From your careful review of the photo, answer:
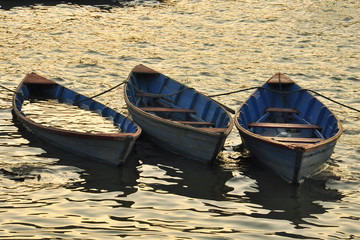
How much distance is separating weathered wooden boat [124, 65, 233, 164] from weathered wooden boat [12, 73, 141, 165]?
0.63 metres

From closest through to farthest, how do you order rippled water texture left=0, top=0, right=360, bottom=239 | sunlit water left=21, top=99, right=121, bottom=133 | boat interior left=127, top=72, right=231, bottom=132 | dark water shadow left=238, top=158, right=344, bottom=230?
rippled water texture left=0, top=0, right=360, bottom=239
dark water shadow left=238, top=158, right=344, bottom=230
boat interior left=127, top=72, right=231, bottom=132
sunlit water left=21, top=99, right=121, bottom=133

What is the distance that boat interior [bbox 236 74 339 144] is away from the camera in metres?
16.5

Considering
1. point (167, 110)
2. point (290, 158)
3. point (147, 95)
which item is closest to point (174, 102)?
point (147, 95)

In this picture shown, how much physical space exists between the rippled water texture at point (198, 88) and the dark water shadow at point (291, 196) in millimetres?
42

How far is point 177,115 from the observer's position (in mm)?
18125

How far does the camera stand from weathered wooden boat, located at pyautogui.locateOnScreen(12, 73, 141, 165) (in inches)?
584

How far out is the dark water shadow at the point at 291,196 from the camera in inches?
523

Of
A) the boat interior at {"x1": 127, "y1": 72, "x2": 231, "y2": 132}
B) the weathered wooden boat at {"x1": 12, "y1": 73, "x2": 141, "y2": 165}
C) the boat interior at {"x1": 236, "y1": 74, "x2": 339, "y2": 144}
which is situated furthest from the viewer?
the boat interior at {"x1": 127, "y1": 72, "x2": 231, "y2": 132}

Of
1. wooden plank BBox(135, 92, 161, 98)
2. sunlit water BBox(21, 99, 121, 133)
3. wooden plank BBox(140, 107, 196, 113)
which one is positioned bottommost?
sunlit water BBox(21, 99, 121, 133)

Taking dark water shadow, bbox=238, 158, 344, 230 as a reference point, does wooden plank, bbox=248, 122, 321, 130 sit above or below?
above

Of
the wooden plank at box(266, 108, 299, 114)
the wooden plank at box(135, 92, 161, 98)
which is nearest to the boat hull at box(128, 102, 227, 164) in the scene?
the wooden plank at box(135, 92, 161, 98)

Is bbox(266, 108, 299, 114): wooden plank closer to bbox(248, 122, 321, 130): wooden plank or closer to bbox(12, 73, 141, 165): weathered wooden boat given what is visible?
bbox(248, 122, 321, 130): wooden plank

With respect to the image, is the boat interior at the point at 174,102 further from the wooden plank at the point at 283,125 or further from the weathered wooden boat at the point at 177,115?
the wooden plank at the point at 283,125

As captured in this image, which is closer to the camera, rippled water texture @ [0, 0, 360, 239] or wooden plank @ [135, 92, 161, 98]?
rippled water texture @ [0, 0, 360, 239]
